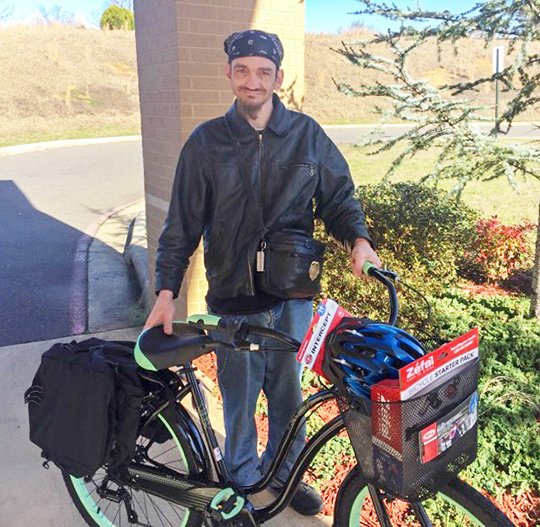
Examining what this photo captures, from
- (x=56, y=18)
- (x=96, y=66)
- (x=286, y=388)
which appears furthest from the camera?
(x=56, y=18)

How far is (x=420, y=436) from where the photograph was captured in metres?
1.36

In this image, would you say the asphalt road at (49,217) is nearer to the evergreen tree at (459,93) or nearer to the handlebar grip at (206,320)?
the evergreen tree at (459,93)

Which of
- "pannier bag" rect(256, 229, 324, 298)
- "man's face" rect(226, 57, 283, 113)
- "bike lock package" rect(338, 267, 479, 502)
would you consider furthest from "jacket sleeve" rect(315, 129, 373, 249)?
"bike lock package" rect(338, 267, 479, 502)

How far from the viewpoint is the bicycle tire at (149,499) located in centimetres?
215

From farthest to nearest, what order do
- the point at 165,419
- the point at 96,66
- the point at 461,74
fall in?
the point at 461,74
the point at 96,66
the point at 165,419

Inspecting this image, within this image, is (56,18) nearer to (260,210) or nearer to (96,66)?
(96,66)

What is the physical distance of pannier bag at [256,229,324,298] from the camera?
6.84ft

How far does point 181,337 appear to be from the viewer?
1948mm

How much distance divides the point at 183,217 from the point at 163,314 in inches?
15.6

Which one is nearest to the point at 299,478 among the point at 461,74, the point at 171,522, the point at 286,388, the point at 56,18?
the point at 286,388

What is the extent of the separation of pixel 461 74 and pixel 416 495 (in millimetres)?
39440

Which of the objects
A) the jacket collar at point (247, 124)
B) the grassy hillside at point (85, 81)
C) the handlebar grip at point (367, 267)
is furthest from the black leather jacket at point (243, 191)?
the grassy hillside at point (85, 81)

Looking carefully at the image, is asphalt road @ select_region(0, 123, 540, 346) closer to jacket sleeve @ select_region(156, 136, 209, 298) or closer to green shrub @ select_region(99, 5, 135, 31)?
jacket sleeve @ select_region(156, 136, 209, 298)

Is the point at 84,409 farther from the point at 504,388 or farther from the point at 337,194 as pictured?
the point at 504,388
